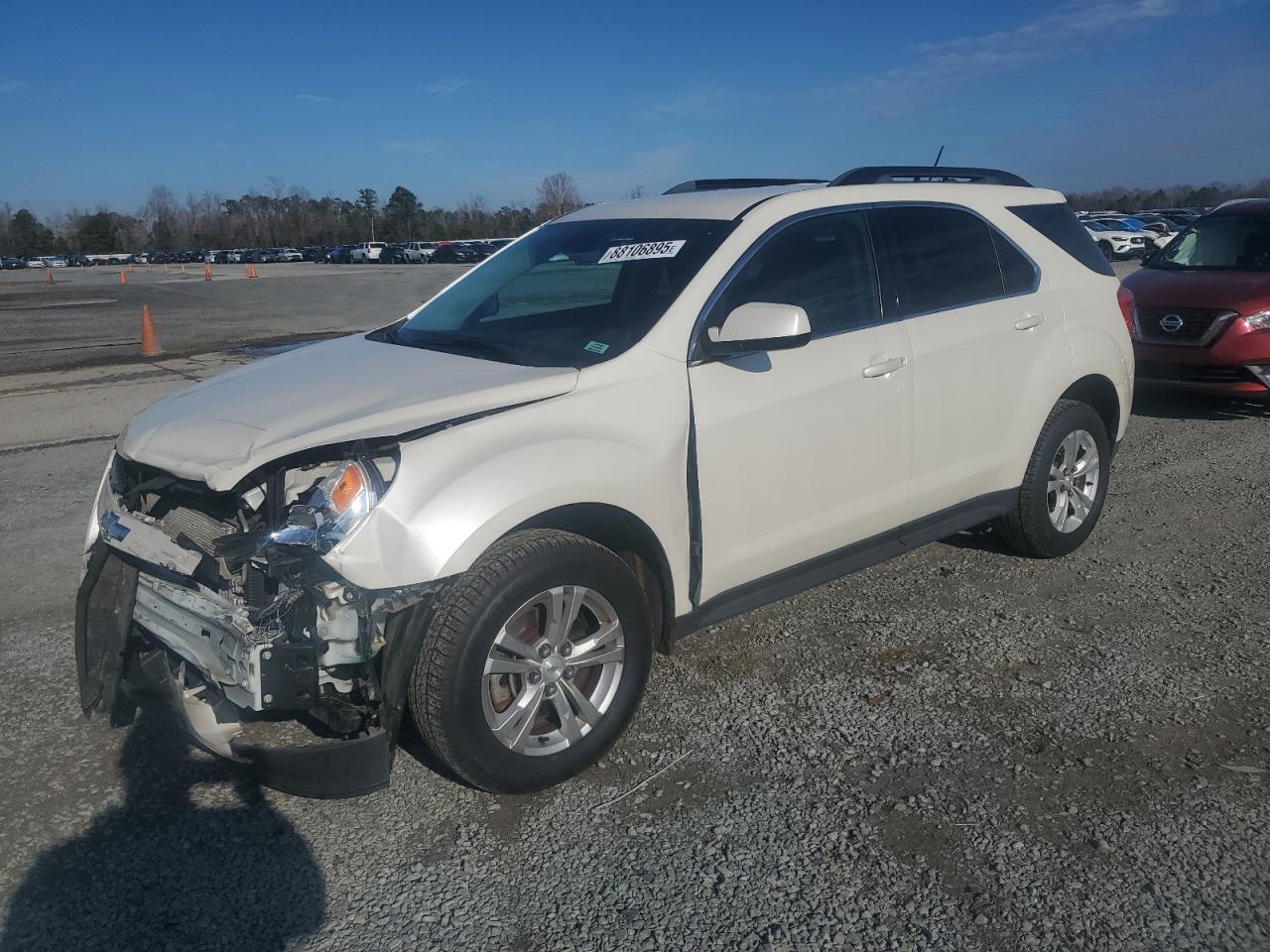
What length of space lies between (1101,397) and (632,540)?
Answer: 311 centimetres

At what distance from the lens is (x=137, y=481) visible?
3.45m

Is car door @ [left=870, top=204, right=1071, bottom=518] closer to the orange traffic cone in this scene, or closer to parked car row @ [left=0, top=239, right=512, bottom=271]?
the orange traffic cone

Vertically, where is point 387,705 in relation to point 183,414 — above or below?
below

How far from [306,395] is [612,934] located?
1.99 meters

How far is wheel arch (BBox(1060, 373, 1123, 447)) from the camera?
16.9 ft

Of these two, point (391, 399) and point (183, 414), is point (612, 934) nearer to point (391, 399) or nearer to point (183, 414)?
point (391, 399)

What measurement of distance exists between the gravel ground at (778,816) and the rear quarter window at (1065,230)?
182 centimetres

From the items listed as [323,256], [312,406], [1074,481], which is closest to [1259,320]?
[1074,481]

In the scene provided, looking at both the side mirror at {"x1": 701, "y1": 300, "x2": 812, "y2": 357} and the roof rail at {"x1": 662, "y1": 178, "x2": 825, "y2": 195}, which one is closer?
the side mirror at {"x1": 701, "y1": 300, "x2": 812, "y2": 357}

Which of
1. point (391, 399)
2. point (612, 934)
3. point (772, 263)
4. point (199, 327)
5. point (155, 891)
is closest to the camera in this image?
point (612, 934)

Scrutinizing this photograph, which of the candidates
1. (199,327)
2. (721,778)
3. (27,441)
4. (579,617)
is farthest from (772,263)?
(199,327)

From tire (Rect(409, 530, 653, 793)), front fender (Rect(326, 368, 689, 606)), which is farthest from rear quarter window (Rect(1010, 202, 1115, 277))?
tire (Rect(409, 530, 653, 793))

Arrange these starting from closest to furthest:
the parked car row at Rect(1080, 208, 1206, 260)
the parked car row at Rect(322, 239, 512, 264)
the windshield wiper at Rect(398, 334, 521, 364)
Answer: the windshield wiper at Rect(398, 334, 521, 364) < the parked car row at Rect(1080, 208, 1206, 260) < the parked car row at Rect(322, 239, 512, 264)

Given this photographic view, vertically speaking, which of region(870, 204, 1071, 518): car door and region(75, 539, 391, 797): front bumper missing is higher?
region(870, 204, 1071, 518): car door
